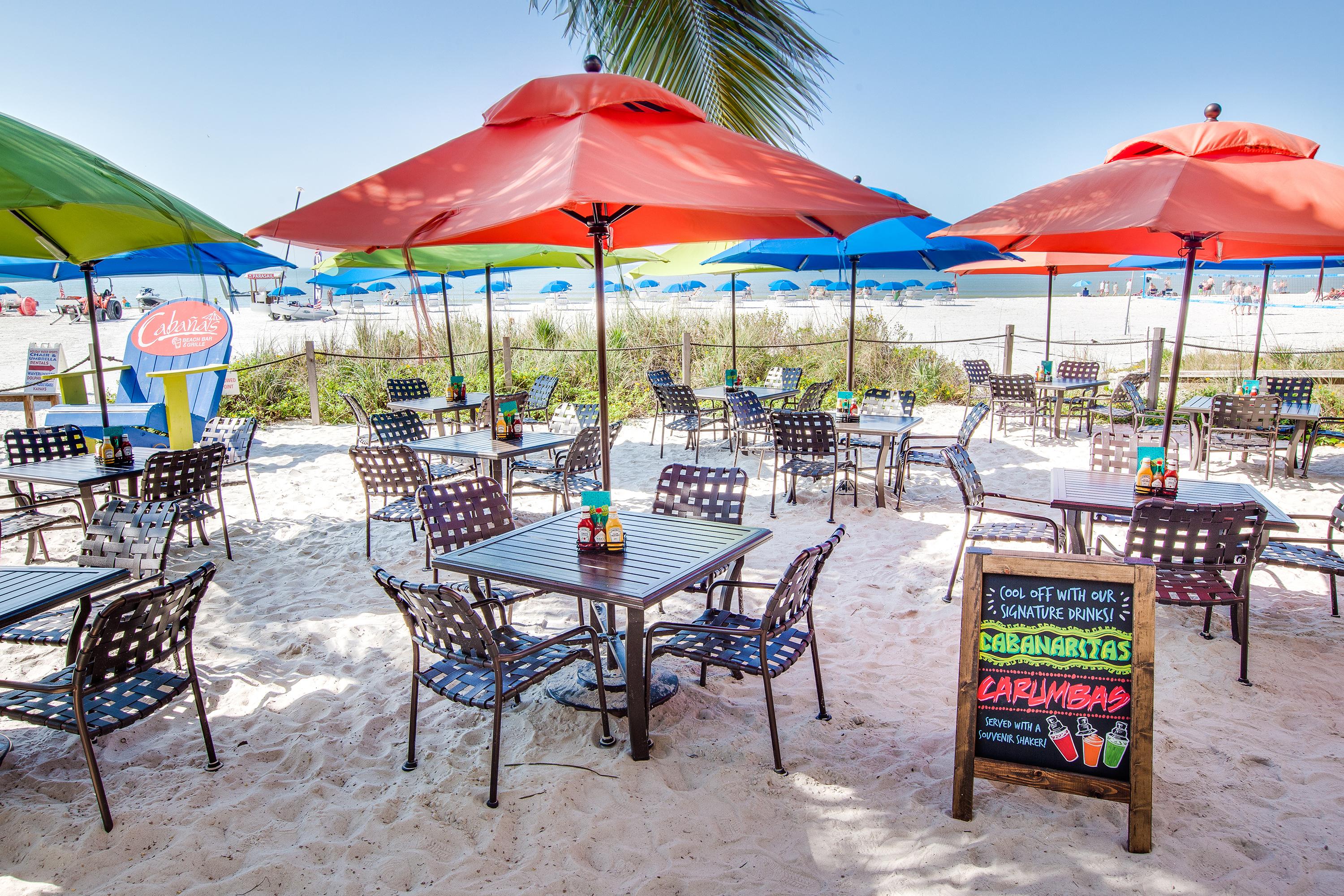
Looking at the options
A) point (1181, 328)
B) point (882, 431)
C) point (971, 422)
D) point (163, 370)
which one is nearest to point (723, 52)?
point (882, 431)

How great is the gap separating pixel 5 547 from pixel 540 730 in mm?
4831

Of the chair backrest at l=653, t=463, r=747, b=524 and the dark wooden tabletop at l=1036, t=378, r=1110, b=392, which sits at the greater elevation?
the dark wooden tabletop at l=1036, t=378, r=1110, b=392

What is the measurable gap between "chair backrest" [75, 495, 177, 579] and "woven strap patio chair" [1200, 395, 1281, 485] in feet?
25.9

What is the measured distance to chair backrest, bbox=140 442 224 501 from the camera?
4461 millimetres

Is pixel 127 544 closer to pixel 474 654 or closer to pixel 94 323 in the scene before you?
pixel 474 654

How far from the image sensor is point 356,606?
4.28m

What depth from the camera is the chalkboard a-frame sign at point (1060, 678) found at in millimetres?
2205

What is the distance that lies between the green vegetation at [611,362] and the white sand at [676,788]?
7.50 m

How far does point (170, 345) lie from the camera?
9.51 m

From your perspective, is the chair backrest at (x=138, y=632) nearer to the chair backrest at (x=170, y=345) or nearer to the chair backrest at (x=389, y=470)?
the chair backrest at (x=389, y=470)

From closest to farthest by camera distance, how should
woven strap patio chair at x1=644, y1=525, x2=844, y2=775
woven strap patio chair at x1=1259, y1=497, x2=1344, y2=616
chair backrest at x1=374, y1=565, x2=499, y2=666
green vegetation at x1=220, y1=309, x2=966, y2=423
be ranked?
chair backrest at x1=374, y1=565, x2=499, y2=666 → woven strap patio chair at x1=644, y1=525, x2=844, y2=775 → woven strap patio chair at x1=1259, y1=497, x2=1344, y2=616 → green vegetation at x1=220, y1=309, x2=966, y2=423

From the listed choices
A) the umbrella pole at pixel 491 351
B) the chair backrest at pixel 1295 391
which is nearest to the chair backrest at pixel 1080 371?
the chair backrest at pixel 1295 391

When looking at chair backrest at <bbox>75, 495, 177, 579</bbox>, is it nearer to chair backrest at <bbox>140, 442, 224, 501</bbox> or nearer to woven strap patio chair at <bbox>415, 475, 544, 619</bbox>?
woven strap patio chair at <bbox>415, 475, 544, 619</bbox>

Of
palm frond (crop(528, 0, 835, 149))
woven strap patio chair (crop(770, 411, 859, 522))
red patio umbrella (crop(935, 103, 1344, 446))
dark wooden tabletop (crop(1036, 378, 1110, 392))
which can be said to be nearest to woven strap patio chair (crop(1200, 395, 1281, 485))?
dark wooden tabletop (crop(1036, 378, 1110, 392))
